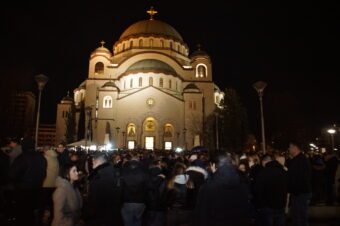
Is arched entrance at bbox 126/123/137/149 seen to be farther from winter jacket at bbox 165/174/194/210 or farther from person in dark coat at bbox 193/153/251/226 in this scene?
person in dark coat at bbox 193/153/251/226

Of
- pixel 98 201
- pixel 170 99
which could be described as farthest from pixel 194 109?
pixel 98 201

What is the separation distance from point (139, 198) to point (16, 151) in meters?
5.45

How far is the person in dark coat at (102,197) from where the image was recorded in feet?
15.7

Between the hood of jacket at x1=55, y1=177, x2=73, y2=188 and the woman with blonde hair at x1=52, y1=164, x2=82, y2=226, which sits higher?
the hood of jacket at x1=55, y1=177, x2=73, y2=188

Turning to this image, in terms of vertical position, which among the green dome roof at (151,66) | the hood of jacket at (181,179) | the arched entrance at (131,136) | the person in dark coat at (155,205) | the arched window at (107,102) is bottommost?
the person in dark coat at (155,205)

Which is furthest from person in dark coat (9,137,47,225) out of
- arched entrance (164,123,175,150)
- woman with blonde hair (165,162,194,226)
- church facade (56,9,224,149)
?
arched entrance (164,123,175,150)

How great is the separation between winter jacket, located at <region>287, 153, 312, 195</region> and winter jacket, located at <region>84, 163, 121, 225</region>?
379cm

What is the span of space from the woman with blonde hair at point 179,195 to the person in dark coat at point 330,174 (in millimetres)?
5202

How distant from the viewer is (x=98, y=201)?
4855mm

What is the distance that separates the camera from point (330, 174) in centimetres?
1023

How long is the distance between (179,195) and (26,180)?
12.7 ft

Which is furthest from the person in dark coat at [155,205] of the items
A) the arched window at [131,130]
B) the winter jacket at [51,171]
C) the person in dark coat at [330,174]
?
the arched window at [131,130]

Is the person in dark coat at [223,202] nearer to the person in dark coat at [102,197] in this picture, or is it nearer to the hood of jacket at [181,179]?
the person in dark coat at [102,197]

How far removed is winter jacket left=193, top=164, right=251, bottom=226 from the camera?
11.3ft
